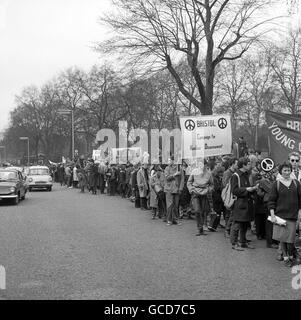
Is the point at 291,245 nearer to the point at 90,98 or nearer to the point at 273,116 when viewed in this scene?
the point at 273,116

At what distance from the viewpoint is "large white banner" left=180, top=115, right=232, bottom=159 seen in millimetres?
14070

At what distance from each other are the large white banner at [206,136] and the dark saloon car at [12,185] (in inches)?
335

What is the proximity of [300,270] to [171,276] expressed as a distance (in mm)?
2014

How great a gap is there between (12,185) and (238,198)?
496 inches

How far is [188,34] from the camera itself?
87.2 feet

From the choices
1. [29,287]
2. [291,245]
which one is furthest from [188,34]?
[29,287]

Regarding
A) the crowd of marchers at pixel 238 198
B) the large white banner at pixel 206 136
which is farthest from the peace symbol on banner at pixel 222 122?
the crowd of marchers at pixel 238 198

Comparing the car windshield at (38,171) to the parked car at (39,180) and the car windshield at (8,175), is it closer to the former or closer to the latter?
the parked car at (39,180)

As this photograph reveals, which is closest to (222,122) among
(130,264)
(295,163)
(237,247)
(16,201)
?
(295,163)

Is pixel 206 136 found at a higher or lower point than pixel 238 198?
higher

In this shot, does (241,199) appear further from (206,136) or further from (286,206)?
(206,136)

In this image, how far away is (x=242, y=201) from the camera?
32.1 feet

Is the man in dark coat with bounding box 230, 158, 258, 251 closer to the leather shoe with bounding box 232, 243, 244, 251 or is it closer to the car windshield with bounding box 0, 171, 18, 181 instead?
the leather shoe with bounding box 232, 243, 244, 251

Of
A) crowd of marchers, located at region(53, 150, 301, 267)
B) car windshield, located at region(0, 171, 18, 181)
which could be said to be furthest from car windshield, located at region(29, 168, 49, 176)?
crowd of marchers, located at region(53, 150, 301, 267)
